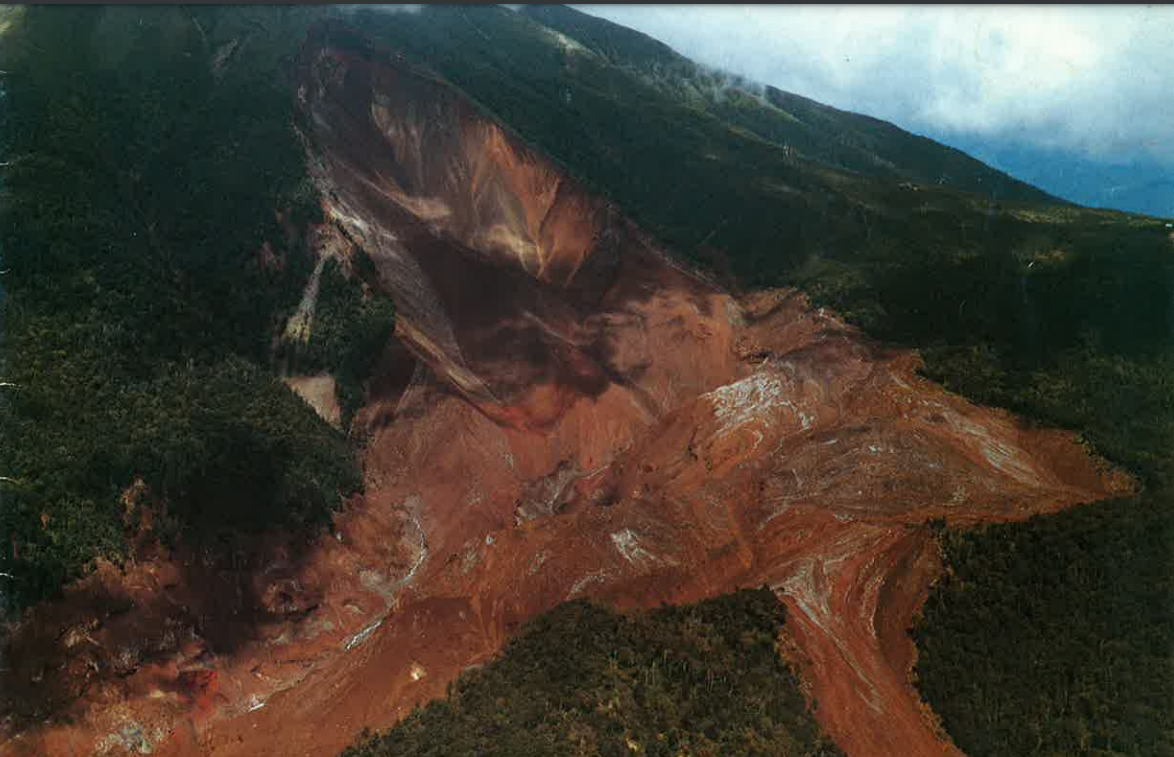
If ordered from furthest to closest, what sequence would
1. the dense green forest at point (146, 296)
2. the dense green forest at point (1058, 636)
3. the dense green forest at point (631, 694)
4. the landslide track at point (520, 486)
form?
the dense green forest at point (146, 296)
the landslide track at point (520, 486)
the dense green forest at point (1058, 636)
the dense green forest at point (631, 694)

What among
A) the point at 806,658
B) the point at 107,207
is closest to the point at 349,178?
the point at 107,207

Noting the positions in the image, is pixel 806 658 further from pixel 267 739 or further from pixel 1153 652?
pixel 267 739

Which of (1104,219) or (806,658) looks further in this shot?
(1104,219)

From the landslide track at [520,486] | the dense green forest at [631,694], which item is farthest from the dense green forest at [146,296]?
the dense green forest at [631,694]

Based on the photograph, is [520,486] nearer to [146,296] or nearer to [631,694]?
[631,694]

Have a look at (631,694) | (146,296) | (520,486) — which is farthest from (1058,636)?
(146,296)

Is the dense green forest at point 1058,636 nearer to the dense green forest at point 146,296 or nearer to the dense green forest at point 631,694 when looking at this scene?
the dense green forest at point 631,694
